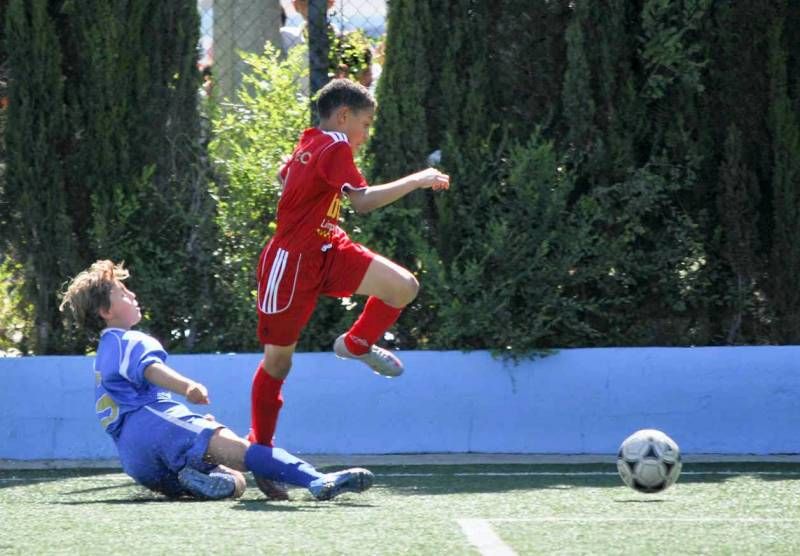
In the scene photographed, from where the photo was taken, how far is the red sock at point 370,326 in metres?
7.00

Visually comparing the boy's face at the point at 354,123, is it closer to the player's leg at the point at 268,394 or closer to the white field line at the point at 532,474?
the player's leg at the point at 268,394

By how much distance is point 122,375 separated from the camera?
6.22m

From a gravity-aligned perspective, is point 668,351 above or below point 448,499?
above

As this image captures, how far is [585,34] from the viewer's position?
8445 millimetres

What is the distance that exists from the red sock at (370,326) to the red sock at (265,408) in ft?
1.60

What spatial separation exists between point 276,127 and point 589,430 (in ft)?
9.07

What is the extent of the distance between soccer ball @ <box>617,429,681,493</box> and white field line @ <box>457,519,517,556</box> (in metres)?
1.06

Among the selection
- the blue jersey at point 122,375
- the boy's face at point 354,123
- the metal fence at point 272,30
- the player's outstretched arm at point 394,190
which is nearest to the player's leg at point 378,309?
the player's outstretched arm at point 394,190

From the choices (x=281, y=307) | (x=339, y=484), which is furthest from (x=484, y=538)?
(x=281, y=307)

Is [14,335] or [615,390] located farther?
[14,335]

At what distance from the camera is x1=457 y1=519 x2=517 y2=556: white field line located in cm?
456

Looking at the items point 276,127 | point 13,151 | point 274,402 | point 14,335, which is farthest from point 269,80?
point 274,402

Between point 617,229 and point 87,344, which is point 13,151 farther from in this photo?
point 617,229

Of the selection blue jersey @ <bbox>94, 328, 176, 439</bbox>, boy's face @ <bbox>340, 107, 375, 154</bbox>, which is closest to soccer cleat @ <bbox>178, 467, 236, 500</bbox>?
blue jersey @ <bbox>94, 328, 176, 439</bbox>
